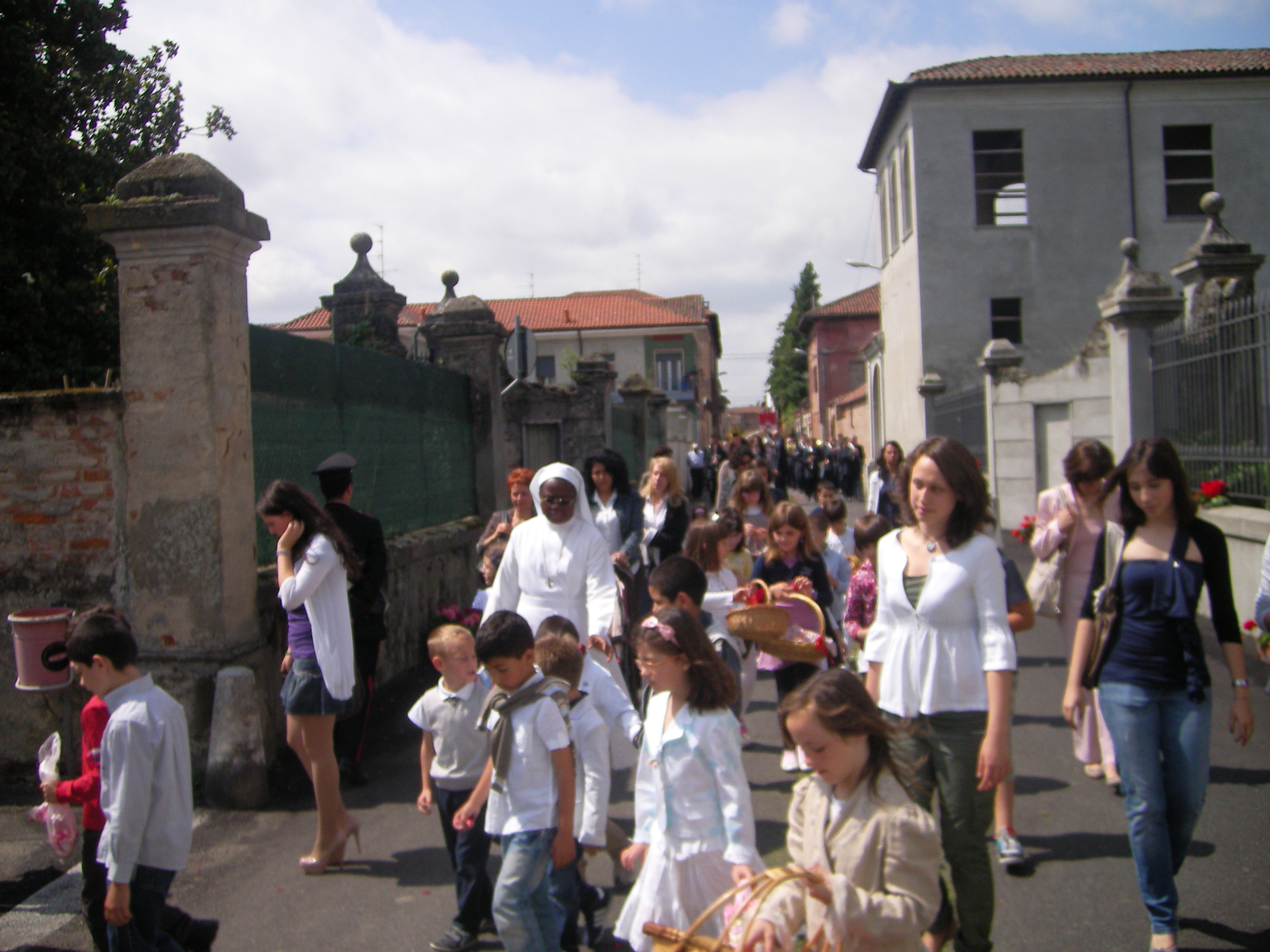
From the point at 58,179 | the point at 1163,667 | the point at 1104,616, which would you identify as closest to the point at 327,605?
the point at 1104,616

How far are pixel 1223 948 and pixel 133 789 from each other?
382cm

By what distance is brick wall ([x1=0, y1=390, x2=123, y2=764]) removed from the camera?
559cm

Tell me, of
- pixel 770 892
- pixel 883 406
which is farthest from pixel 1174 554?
pixel 883 406

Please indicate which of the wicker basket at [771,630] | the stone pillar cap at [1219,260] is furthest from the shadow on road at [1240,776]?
the stone pillar cap at [1219,260]

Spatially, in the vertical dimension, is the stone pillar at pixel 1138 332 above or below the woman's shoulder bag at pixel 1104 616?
above

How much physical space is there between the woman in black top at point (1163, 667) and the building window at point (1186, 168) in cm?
2632

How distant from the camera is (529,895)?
3.23 meters

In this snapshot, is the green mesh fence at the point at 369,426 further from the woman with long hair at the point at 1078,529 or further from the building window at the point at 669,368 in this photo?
the building window at the point at 669,368

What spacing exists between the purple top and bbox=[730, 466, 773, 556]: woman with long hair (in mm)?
4012

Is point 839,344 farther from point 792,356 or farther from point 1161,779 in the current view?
point 1161,779

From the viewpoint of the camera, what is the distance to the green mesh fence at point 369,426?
642cm

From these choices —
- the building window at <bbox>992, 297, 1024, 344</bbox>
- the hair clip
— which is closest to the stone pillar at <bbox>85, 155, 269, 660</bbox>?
the hair clip

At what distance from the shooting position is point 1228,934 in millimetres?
3730

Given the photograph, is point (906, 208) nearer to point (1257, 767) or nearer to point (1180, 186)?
point (1180, 186)
